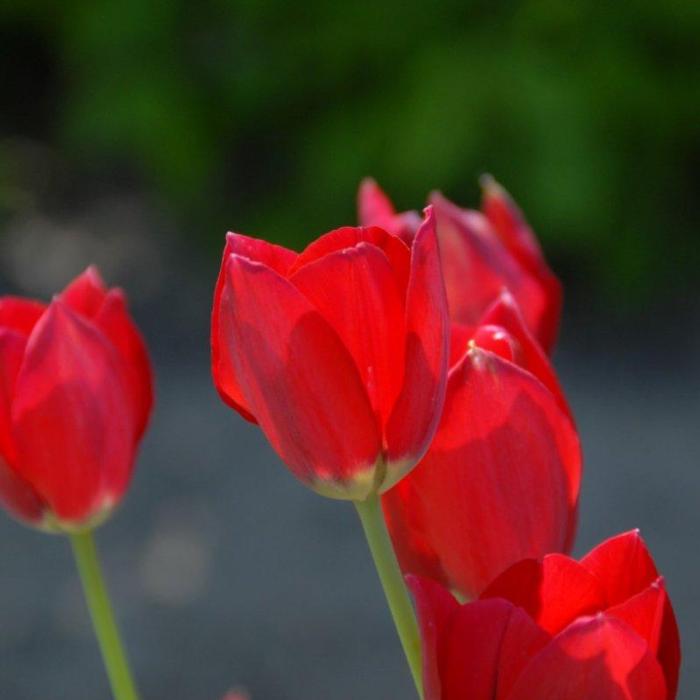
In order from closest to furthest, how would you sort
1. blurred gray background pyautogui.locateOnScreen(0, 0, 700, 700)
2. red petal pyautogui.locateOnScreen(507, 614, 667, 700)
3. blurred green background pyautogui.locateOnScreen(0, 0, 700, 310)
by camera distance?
red petal pyautogui.locateOnScreen(507, 614, 667, 700) → blurred gray background pyautogui.locateOnScreen(0, 0, 700, 700) → blurred green background pyautogui.locateOnScreen(0, 0, 700, 310)

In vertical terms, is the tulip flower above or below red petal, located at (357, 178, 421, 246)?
below

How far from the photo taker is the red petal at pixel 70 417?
423 mm

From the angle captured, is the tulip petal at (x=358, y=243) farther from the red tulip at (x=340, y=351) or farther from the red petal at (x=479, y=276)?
the red petal at (x=479, y=276)

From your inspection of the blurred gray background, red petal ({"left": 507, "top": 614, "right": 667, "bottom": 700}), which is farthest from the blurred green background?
red petal ({"left": 507, "top": 614, "right": 667, "bottom": 700})

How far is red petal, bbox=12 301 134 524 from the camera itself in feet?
1.39

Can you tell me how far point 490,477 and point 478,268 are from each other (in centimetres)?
12

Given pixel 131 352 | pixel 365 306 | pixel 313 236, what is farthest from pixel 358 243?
pixel 313 236

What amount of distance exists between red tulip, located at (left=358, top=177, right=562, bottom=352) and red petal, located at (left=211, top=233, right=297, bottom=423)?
108 mm

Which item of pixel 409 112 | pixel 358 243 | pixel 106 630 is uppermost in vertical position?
pixel 358 243

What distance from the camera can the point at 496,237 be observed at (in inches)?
19.9

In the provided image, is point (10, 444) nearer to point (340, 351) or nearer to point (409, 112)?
point (340, 351)

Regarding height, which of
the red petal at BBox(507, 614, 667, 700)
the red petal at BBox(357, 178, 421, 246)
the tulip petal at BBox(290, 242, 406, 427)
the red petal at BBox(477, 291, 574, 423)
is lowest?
the red petal at BBox(507, 614, 667, 700)

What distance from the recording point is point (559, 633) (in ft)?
1.09

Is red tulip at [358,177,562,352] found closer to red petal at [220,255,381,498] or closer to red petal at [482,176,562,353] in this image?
red petal at [482,176,562,353]
